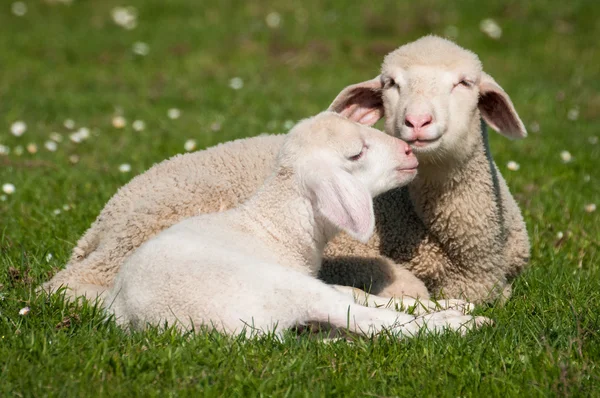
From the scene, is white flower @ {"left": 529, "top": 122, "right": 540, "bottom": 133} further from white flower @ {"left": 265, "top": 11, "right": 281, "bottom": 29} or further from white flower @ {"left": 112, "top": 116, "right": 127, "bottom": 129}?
white flower @ {"left": 265, "top": 11, "right": 281, "bottom": 29}

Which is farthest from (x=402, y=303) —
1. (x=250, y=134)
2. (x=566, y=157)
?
(x=250, y=134)

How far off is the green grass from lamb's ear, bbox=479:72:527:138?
76 cm

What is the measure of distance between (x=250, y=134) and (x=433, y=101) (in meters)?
3.45

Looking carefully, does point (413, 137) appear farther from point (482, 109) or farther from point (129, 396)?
point (129, 396)

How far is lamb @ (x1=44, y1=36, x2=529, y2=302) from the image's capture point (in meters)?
4.24

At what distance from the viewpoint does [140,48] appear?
11.5 metres

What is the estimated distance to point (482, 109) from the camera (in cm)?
454

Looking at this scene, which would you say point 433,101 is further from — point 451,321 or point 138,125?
point 138,125

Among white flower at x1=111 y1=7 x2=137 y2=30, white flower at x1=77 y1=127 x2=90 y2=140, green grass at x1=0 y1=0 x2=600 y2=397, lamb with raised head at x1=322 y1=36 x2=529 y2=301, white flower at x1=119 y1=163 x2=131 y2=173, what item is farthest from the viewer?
white flower at x1=111 y1=7 x2=137 y2=30

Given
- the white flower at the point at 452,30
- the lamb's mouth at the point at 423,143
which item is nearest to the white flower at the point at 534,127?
the white flower at the point at 452,30

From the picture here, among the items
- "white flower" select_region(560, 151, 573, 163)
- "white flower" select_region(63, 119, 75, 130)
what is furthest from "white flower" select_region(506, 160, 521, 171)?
"white flower" select_region(63, 119, 75, 130)

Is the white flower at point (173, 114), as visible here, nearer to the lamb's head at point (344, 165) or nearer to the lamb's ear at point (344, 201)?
the lamb's head at point (344, 165)

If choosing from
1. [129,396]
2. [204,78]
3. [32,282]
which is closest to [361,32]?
[204,78]

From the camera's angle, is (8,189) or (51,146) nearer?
(8,189)
